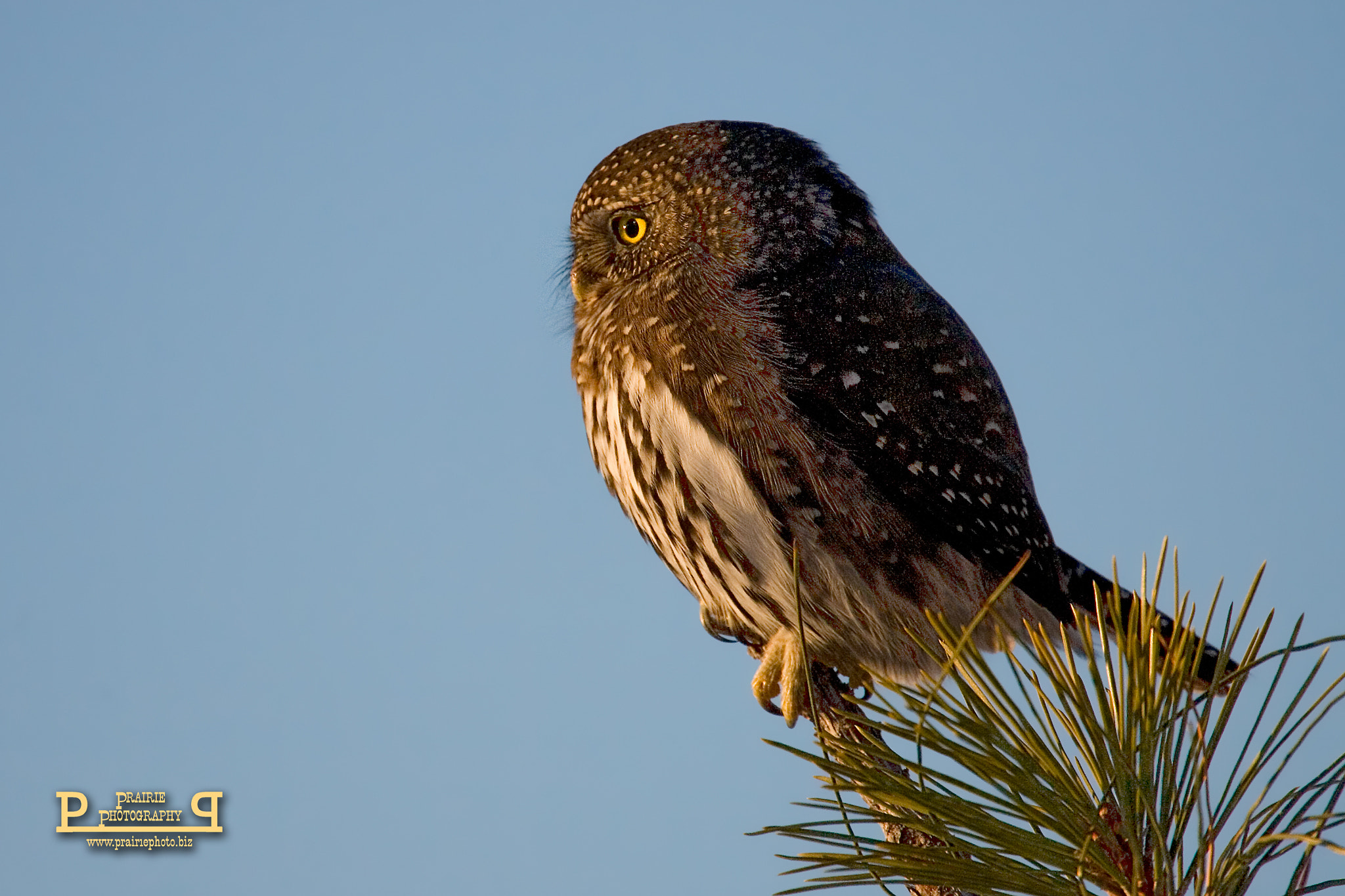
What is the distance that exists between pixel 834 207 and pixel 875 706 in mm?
1980

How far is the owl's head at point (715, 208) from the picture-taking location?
314 centimetres

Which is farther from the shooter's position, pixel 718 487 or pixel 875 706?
pixel 718 487

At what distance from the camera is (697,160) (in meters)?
3.23

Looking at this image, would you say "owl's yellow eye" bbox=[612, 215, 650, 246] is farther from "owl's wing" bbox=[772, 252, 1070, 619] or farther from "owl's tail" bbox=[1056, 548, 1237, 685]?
"owl's tail" bbox=[1056, 548, 1237, 685]

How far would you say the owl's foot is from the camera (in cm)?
280

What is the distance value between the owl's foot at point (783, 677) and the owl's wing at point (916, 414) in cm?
45

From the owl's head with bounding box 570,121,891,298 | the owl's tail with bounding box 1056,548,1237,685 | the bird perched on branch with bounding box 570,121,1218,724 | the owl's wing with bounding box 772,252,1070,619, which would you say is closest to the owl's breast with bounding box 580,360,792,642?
the bird perched on branch with bounding box 570,121,1218,724

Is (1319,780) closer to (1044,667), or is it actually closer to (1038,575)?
(1044,667)

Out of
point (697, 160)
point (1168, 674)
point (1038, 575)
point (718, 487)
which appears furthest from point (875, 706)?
point (697, 160)

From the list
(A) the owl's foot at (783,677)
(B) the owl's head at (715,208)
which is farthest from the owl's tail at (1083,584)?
(B) the owl's head at (715,208)

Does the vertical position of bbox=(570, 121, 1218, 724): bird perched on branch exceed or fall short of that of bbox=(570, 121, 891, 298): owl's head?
it falls short

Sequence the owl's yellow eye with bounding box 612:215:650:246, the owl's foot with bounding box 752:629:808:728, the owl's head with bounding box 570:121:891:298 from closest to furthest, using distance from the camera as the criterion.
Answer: the owl's foot with bounding box 752:629:808:728 → the owl's head with bounding box 570:121:891:298 → the owl's yellow eye with bounding box 612:215:650:246

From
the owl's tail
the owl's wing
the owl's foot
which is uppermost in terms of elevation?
the owl's wing

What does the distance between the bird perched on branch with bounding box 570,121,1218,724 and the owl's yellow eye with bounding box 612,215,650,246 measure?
0.01 meters
